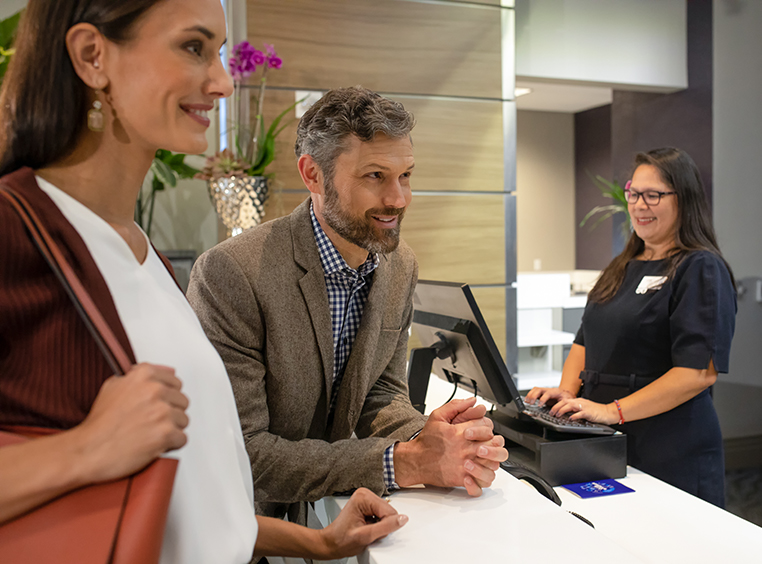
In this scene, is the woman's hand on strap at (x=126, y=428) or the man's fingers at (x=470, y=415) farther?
the man's fingers at (x=470, y=415)

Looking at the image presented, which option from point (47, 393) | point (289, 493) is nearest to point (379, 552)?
point (289, 493)

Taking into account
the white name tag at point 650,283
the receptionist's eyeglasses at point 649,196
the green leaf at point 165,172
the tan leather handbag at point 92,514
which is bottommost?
the tan leather handbag at point 92,514

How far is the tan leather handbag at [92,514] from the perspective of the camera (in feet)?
1.41

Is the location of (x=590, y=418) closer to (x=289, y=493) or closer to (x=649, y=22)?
(x=289, y=493)

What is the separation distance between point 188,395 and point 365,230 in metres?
0.77

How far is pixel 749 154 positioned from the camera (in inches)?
167

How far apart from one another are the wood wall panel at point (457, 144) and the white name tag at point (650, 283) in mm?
1421

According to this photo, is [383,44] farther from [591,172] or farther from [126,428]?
[591,172]

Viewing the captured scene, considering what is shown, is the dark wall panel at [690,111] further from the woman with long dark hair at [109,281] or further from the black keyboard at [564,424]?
the woman with long dark hair at [109,281]

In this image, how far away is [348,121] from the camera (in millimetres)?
1280

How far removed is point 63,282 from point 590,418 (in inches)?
63.9

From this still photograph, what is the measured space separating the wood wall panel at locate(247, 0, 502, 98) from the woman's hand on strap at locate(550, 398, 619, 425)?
207cm

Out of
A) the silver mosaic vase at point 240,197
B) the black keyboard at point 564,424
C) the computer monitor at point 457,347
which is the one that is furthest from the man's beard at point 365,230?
the silver mosaic vase at point 240,197

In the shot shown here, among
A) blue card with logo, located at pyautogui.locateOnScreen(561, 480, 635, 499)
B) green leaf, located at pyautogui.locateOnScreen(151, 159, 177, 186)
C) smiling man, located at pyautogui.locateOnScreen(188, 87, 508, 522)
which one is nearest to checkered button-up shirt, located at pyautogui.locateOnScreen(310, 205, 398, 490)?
smiling man, located at pyautogui.locateOnScreen(188, 87, 508, 522)
